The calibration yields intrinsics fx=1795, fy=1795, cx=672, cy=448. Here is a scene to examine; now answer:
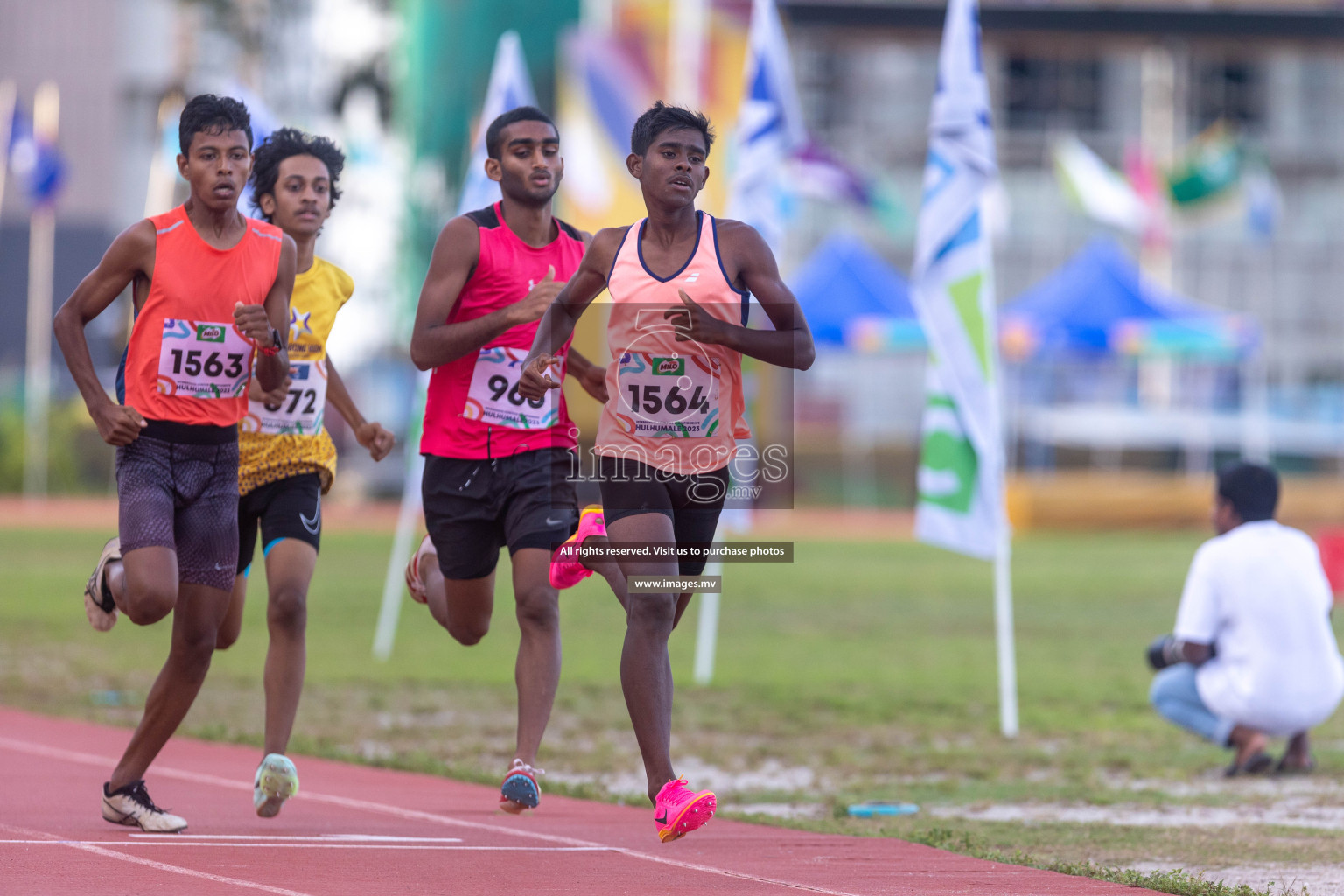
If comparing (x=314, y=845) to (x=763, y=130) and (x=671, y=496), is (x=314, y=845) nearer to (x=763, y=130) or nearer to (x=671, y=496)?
(x=671, y=496)

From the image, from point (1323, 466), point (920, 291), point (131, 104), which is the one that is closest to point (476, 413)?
point (920, 291)

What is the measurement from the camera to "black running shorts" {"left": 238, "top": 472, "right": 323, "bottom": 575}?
6926mm

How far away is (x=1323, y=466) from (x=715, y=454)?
37287mm

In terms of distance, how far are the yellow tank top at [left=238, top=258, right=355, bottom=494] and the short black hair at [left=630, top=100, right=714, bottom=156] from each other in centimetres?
173

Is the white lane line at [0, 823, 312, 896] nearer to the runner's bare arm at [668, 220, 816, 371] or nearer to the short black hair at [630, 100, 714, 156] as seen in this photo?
the runner's bare arm at [668, 220, 816, 371]

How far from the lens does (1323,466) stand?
40.3 m

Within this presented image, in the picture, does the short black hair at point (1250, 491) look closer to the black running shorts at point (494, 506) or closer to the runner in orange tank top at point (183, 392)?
the black running shorts at point (494, 506)

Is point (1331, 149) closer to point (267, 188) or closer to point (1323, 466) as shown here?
point (1323, 466)

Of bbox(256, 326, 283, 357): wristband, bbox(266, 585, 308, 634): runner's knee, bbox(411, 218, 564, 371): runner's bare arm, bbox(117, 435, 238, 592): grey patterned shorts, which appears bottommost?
bbox(266, 585, 308, 634): runner's knee

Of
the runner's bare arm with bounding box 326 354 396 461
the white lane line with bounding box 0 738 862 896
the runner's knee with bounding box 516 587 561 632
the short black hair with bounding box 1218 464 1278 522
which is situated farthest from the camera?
the short black hair with bounding box 1218 464 1278 522

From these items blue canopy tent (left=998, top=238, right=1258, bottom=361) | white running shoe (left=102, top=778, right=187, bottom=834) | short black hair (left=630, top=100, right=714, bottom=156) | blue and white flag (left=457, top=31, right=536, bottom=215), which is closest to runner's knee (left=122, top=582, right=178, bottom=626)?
white running shoe (left=102, top=778, right=187, bottom=834)

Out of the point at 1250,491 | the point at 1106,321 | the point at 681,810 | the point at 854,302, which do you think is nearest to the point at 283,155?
the point at 681,810

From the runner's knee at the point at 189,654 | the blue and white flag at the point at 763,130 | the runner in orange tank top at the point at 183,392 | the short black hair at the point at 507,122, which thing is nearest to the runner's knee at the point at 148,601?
the runner in orange tank top at the point at 183,392

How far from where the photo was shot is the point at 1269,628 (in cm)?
874
